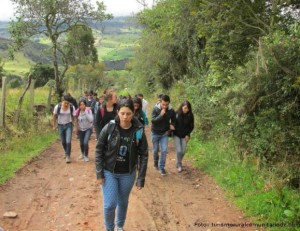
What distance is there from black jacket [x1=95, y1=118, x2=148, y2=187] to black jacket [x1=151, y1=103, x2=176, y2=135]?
363 centimetres

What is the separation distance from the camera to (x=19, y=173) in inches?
332

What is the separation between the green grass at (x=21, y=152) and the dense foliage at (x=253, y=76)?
206 inches

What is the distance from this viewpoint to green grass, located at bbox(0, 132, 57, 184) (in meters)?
8.39

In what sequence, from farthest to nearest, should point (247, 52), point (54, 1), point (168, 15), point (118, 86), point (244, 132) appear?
point (118, 86) < point (54, 1) < point (168, 15) < point (247, 52) < point (244, 132)

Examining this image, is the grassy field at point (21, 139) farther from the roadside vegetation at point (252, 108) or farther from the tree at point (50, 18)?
the tree at point (50, 18)

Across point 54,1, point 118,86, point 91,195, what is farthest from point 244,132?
point 118,86

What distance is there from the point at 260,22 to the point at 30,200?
6.56 metres

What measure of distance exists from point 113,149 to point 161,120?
391 centimetres

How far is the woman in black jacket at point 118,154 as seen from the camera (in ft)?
15.0

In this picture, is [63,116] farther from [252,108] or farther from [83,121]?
[252,108]

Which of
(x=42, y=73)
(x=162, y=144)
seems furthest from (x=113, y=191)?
(x=42, y=73)

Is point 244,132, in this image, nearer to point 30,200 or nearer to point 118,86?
point 30,200

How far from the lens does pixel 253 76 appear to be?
7.40m

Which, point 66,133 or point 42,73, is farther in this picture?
point 42,73
